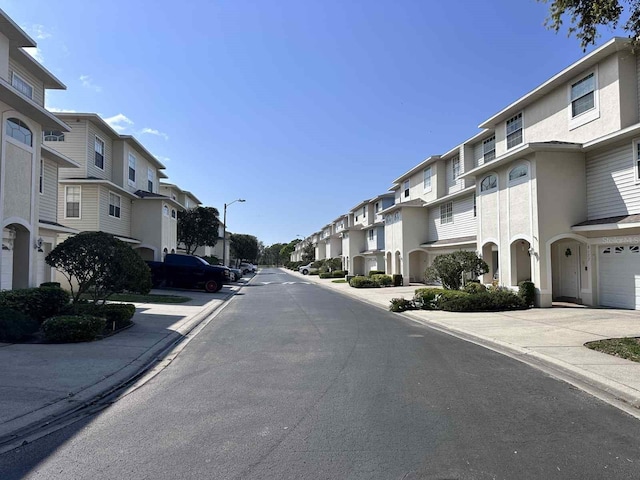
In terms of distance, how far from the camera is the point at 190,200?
54500mm

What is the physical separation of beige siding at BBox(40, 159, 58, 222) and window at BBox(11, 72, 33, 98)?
278 cm

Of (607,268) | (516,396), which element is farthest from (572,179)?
(516,396)

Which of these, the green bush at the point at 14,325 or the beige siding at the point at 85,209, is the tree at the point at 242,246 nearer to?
the beige siding at the point at 85,209

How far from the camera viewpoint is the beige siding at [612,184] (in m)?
15.4

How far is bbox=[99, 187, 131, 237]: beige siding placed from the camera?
23969 mm

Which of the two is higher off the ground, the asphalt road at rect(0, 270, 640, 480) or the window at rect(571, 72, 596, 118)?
the window at rect(571, 72, 596, 118)

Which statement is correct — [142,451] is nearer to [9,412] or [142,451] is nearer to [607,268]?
[9,412]

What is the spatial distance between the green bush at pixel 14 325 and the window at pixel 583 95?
19.0m

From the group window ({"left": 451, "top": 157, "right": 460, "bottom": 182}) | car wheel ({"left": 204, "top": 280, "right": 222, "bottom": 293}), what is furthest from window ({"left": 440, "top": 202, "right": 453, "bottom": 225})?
car wheel ({"left": 204, "top": 280, "right": 222, "bottom": 293})

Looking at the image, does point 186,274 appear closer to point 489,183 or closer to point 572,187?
point 489,183

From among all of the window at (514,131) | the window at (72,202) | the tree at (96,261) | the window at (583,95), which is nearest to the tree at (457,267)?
the window at (514,131)

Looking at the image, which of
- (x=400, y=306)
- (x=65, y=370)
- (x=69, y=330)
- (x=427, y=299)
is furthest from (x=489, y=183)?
(x=65, y=370)

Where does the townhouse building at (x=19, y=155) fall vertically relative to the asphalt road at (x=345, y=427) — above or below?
above

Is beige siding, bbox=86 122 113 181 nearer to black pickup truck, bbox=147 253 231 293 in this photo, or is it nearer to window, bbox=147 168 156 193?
window, bbox=147 168 156 193
